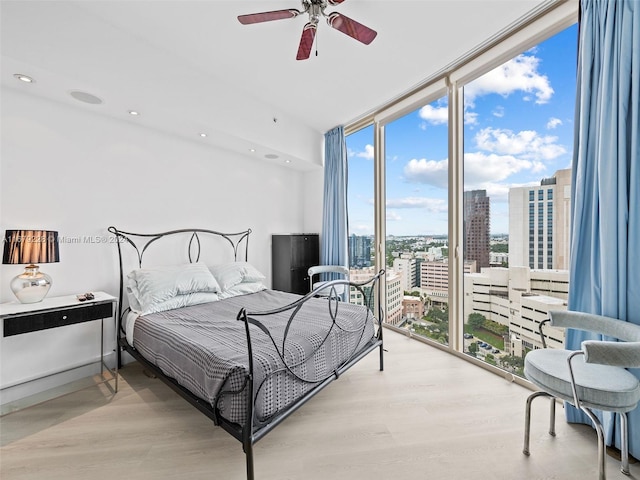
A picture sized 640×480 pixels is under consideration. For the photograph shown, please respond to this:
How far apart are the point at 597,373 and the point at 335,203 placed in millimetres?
3336

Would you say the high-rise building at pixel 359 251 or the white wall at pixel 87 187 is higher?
the white wall at pixel 87 187

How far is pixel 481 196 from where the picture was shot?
2.80 metres

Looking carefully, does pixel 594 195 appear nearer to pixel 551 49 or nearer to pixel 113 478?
pixel 551 49

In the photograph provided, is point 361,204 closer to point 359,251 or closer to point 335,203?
point 335,203

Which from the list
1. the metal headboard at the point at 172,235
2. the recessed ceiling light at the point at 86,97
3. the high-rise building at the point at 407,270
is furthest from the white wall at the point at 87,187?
the high-rise building at the point at 407,270

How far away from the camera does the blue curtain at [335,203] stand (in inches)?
166

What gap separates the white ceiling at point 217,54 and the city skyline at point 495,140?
1.37ft

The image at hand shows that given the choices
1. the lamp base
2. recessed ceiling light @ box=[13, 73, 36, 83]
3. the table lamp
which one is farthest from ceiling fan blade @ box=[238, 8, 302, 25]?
the lamp base

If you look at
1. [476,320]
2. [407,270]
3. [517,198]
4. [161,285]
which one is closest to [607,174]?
[517,198]

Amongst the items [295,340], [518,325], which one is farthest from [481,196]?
[295,340]

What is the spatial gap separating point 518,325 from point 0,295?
435cm

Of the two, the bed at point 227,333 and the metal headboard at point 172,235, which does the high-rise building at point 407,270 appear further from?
the metal headboard at point 172,235

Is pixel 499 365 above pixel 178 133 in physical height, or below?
below

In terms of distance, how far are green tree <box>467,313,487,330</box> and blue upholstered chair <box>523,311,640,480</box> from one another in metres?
1.05
